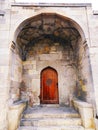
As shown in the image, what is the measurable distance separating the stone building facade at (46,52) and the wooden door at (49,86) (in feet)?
0.14

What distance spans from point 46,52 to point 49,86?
1.59 meters

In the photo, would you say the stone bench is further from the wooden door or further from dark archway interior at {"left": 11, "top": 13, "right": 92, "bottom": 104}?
the wooden door

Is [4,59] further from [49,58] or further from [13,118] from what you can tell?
[49,58]

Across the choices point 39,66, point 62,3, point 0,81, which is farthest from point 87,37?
point 0,81

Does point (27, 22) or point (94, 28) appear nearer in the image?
point (94, 28)

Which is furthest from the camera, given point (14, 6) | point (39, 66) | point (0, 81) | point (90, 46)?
point (39, 66)

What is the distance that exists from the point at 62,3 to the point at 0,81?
10.4ft

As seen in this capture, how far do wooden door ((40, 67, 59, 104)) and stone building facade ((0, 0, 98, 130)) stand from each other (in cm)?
4

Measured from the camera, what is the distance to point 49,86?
5070mm

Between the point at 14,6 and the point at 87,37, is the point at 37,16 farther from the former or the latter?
the point at 87,37

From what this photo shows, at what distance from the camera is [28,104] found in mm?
4805

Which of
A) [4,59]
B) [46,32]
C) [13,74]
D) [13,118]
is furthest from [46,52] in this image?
[13,118]

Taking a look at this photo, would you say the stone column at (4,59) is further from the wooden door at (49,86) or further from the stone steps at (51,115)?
the wooden door at (49,86)

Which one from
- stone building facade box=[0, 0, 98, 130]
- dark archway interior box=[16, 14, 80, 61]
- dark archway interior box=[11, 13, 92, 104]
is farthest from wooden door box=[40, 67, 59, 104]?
dark archway interior box=[16, 14, 80, 61]
